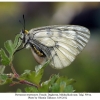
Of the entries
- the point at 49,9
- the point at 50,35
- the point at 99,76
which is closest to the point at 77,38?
the point at 50,35

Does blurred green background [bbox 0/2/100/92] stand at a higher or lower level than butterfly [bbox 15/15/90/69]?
lower

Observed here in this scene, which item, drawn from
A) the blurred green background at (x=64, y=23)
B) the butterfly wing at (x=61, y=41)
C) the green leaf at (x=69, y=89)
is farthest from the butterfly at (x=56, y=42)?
the blurred green background at (x=64, y=23)

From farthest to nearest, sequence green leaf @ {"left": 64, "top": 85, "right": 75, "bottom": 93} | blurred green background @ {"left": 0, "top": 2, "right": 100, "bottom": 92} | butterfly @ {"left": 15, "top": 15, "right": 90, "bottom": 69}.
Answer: blurred green background @ {"left": 0, "top": 2, "right": 100, "bottom": 92} → butterfly @ {"left": 15, "top": 15, "right": 90, "bottom": 69} → green leaf @ {"left": 64, "top": 85, "right": 75, "bottom": 93}

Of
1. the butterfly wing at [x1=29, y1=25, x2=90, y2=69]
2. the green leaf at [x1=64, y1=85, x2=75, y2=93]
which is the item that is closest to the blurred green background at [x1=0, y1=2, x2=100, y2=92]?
the butterfly wing at [x1=29, y1=25, x2=90, y2=69]

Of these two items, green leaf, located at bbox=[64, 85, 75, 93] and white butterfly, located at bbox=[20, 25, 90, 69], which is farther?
white butterfly, located at bbox=[20, 25, 90, 69]

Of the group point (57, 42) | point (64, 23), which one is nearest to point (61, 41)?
point (57, 42)

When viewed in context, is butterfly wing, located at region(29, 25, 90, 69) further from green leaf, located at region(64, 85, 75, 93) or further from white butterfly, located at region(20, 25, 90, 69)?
green leaf, located at region(64, 85, 75, 93)

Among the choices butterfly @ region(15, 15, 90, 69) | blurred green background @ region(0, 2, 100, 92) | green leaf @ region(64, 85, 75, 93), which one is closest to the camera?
green leaf @ region(64, 85, 75, 93)
